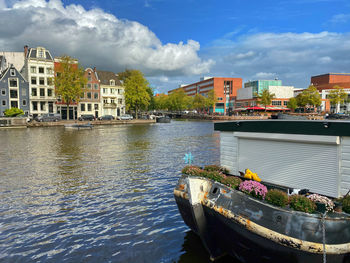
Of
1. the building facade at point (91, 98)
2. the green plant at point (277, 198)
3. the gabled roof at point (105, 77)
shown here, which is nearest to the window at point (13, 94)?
the building facade at point (91, 98)

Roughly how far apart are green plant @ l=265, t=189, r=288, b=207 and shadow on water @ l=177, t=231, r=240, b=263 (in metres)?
2.31

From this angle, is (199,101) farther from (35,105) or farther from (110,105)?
→ (35,105)

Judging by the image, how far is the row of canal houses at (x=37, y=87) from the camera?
2648 inches

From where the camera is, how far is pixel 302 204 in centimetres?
588

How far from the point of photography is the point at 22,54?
258 ft

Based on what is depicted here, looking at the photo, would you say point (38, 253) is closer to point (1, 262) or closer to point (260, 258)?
point (1, 262)

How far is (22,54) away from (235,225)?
293 feet

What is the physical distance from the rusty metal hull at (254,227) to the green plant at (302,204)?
0.52 ft

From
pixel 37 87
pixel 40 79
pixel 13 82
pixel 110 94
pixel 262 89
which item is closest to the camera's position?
pixel 13 82

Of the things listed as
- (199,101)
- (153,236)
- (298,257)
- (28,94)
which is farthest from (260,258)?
(199,101)

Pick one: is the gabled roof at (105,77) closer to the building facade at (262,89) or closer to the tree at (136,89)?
the tree at (136,89)

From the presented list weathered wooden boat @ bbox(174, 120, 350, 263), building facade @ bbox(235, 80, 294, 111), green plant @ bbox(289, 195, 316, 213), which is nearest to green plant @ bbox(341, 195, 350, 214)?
weathered wooden boat @ bbox(174, 120, 350, 263)

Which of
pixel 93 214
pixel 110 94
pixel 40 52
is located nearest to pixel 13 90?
pixel 40 52

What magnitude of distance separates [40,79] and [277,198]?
3030 inches
